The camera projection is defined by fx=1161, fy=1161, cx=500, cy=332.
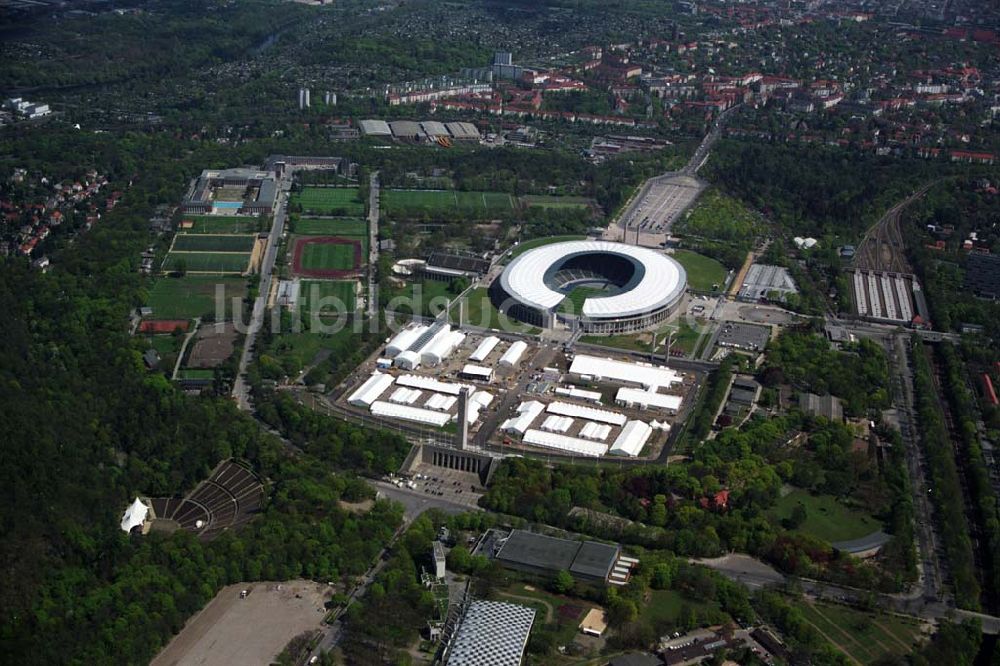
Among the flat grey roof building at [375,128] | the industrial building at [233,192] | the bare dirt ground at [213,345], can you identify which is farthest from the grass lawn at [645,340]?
the flat grey roof building at [375,128]

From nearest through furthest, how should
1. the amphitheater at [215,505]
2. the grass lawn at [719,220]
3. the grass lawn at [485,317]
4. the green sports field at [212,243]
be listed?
the amphitheater at [215,505], the grass lawn at [485,317], the green sports field at [212,243], the grass lawn at [719,220]

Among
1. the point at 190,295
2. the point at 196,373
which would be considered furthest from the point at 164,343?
the point at 190,295

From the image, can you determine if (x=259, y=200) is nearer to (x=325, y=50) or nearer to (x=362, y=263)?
(x=362, y=263)

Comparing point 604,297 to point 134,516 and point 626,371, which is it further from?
point 134,516

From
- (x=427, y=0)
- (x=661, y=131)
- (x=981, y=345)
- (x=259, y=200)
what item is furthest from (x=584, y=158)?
A: (x=427, y=0)

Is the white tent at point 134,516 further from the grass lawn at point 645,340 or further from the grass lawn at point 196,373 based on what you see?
the grass lawn at point 645,340

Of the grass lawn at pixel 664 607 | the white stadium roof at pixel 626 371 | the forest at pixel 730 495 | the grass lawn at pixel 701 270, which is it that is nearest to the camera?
the grass lawn at pixel 664 607

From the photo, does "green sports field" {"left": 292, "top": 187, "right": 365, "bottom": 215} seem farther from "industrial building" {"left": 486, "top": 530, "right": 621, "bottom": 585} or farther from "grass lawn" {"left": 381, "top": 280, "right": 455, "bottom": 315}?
"industrial building" {"left": 486, "top": 530, "right": 621, "bottom": 585}

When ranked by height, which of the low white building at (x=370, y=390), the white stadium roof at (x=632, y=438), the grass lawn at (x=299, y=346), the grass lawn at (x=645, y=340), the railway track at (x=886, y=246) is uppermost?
the white stadium roof at (x=632, y=438)
